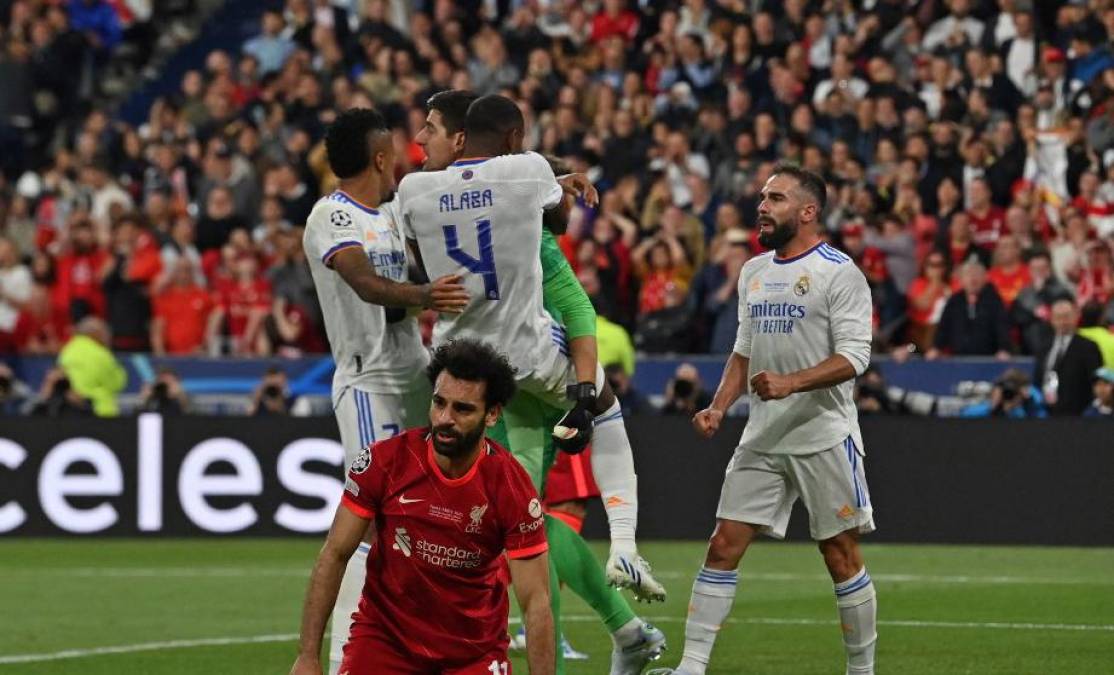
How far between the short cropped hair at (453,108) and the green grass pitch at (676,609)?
2796mm

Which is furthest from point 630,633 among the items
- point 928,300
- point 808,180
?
point 928,300

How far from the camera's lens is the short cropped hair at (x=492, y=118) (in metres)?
8.75

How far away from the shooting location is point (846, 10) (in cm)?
2214

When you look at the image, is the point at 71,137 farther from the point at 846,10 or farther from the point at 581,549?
the point at 581,549

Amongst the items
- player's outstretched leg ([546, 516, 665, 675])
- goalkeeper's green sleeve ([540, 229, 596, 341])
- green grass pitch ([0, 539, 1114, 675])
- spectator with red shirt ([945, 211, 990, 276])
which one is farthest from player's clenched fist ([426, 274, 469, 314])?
spectator with red shirt ([945, 211, 990, 276])

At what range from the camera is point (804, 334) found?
9352 mm

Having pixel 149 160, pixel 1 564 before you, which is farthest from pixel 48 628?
pixel 149 160

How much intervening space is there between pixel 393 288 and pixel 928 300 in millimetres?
10866

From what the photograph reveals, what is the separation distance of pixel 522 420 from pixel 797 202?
61.1 inches

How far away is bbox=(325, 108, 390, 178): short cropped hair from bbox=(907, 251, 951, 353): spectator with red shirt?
33.5 feet

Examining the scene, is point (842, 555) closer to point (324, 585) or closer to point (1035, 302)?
point (324, 585)

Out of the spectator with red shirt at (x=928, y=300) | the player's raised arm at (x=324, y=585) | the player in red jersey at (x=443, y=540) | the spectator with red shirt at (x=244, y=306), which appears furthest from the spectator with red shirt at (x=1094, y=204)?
the player's raised arm at (x=324, y=585)

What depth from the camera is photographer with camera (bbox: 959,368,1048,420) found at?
56.1 feet

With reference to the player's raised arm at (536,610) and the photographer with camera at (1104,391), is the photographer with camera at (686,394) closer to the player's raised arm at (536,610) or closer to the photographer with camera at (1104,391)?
the photographer with camera at (1104,391)
